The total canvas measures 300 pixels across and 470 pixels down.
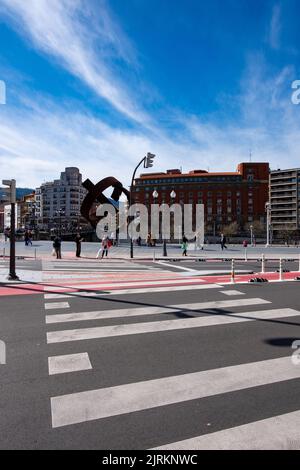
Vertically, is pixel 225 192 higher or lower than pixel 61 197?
lower

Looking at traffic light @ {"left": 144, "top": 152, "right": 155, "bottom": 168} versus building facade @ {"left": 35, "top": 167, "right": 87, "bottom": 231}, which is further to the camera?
building facade @ {"left": 35, "top": 167, "right": 87, "bottom": 231}

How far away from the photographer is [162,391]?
432 centimetres

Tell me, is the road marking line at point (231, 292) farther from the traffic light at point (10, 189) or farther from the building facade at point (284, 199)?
the building facade at point (284, 199)

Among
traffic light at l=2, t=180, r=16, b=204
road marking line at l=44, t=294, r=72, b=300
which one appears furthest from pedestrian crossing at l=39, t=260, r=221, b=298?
traffic light at l=2, t=180, r=16, b=204

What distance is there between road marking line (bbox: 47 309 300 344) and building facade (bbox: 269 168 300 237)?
5460 inches

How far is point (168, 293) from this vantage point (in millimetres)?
10953

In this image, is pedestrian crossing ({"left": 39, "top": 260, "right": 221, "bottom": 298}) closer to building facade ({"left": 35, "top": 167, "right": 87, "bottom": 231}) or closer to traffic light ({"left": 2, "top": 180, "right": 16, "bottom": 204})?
traffic light ({"left": 2, "top": 180, "right": 16, "bottom": 204})

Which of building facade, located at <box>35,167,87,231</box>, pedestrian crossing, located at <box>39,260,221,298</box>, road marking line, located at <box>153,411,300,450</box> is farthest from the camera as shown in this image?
building facade, located at <box>35,167,87,231</box>

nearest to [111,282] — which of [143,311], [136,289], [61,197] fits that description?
[136,289]

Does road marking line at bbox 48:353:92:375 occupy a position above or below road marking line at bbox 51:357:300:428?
above

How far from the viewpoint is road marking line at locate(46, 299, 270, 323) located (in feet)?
25.5

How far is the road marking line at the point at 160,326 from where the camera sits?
255 inches

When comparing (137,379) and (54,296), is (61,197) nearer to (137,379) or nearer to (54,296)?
(54,296)

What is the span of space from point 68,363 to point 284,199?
6004 inches
